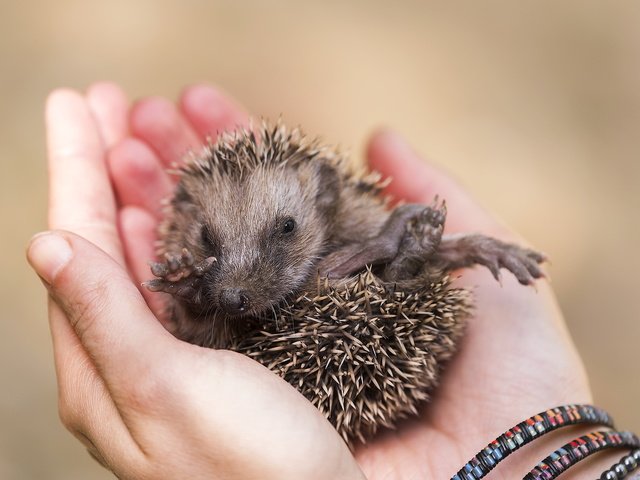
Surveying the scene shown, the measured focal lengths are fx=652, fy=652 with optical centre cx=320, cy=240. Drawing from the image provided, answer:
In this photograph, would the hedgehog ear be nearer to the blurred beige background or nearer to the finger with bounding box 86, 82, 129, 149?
the finger with bounding box 86, 82, 129, 149

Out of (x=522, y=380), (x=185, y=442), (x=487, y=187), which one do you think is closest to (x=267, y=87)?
(x=487, y=187)

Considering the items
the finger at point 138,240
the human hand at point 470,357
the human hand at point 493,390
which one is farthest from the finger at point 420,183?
the finger at point 138,240

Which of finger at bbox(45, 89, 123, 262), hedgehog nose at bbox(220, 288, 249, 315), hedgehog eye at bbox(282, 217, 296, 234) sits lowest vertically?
finger at bbox(45, 89, 123, 262)

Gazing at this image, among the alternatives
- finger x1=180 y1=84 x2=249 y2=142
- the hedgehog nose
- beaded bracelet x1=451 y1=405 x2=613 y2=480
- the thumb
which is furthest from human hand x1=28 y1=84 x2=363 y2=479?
finger x1=180 y1=84 x2=249 y2=142

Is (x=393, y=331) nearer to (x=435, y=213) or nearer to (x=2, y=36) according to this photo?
(x=435, y=213)

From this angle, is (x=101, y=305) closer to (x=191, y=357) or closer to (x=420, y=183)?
(x=191, y=357)

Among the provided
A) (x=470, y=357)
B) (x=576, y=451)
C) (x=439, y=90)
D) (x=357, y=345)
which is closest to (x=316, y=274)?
(x=357, y=345)
